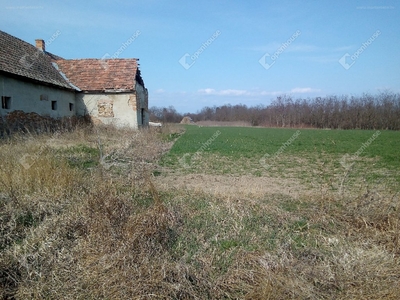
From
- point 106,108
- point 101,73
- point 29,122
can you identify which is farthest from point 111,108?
point 29,122

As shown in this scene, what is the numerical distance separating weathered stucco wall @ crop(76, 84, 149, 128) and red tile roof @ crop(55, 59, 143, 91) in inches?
25.7

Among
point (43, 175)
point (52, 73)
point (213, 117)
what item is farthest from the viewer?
point (213, 117)

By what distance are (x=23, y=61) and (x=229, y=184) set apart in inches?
633

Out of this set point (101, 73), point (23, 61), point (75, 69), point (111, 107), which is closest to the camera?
point (23, 61)

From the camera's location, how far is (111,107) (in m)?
19.9

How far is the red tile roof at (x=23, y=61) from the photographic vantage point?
1336 centimetres

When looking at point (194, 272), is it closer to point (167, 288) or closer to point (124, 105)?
point (167, 288)

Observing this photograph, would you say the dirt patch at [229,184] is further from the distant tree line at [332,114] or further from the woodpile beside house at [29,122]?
the distant tree line at [332,114]

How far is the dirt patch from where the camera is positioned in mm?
6684

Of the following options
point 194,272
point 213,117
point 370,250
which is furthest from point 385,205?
point 213,117

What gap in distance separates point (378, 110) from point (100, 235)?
6346cm

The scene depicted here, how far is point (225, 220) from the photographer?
4.36m

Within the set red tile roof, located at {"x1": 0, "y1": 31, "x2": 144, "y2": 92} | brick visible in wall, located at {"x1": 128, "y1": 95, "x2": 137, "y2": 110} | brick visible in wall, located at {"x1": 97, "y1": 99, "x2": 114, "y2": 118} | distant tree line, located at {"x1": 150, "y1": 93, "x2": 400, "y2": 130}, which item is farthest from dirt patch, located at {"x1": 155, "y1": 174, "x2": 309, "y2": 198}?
distant tree line, located at {"x1": 150, "y1": 93, "x2": 400, "y2": 130}

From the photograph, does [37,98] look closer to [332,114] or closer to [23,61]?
[23,61]
